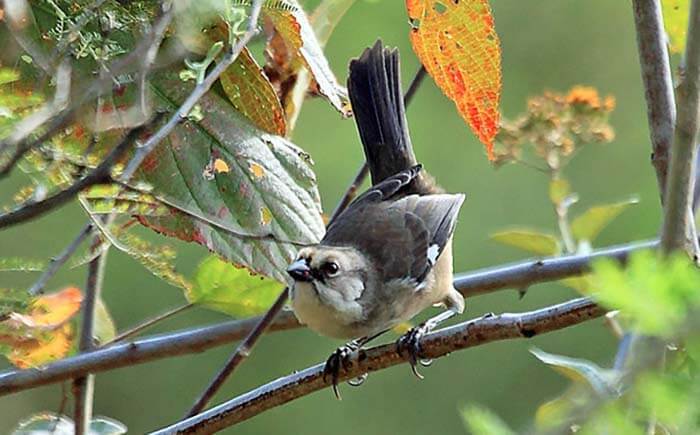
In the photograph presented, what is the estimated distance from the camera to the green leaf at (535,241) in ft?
10.4

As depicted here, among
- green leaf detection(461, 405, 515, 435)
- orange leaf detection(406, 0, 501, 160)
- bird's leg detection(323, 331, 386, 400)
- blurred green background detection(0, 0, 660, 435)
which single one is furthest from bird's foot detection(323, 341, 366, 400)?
blurred green background detection(0, 0, 660, 435)

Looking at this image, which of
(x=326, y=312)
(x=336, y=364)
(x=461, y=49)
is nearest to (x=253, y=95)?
(x=461, y=49)

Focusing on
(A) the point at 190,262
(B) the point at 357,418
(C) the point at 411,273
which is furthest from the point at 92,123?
(B) the point at 357,418

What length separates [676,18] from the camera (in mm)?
2537

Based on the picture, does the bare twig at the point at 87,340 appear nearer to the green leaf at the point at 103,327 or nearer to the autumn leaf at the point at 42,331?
the autumn leaf at the point at 42,331

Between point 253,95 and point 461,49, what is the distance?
1.28ft

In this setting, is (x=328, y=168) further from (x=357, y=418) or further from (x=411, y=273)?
(x=411, y=273)

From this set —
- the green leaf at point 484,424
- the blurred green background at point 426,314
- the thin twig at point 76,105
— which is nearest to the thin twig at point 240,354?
the thin twig at point 76,105

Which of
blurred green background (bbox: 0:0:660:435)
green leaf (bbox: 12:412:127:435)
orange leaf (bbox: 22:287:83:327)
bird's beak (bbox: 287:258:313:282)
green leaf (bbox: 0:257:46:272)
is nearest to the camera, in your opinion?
green leaf (bbox: 0:257:46:272)

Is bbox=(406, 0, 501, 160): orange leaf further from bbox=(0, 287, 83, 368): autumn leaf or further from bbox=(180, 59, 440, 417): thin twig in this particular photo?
bbox=(0, 287, 83, 368): autumn leaf

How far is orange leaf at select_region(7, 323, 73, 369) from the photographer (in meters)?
2.16

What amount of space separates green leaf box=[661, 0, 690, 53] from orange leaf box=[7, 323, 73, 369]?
1.42m

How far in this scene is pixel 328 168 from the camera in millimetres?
6324

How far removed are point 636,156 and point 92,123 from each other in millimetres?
6151
